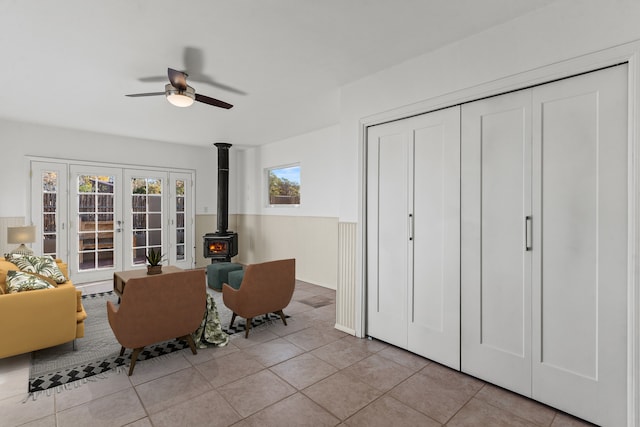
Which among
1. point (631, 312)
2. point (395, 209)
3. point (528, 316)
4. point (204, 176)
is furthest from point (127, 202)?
point (631, 312)

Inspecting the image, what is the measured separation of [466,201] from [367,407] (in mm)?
1777

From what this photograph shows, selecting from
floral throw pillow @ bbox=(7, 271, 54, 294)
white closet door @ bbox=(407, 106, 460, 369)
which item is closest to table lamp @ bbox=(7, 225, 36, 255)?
floral throw pillow @ bbox=(7, 271, 54, 294)

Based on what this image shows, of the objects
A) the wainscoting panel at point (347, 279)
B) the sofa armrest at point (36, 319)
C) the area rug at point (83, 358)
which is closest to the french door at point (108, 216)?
the area rug at point (83, 358)

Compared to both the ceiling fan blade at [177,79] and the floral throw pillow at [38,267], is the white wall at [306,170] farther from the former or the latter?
the floral throw pillow at [38,267]

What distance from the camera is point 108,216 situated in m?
6.06

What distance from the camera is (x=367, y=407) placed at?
2.22 meters

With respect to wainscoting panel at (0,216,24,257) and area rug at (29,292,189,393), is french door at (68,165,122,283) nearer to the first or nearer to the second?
wainscoting panel at (0,216,24,257)

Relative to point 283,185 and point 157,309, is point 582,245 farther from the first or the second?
point 283,185

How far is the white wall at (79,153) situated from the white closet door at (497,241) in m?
6.04

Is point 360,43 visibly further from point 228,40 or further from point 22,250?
point 22,250

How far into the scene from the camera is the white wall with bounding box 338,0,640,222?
77.4 inches

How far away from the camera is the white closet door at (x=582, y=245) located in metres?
1.94

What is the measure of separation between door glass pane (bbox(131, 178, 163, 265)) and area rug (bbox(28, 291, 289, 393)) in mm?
2755

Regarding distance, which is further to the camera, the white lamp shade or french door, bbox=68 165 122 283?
french door, bbox=68 165 122 283
